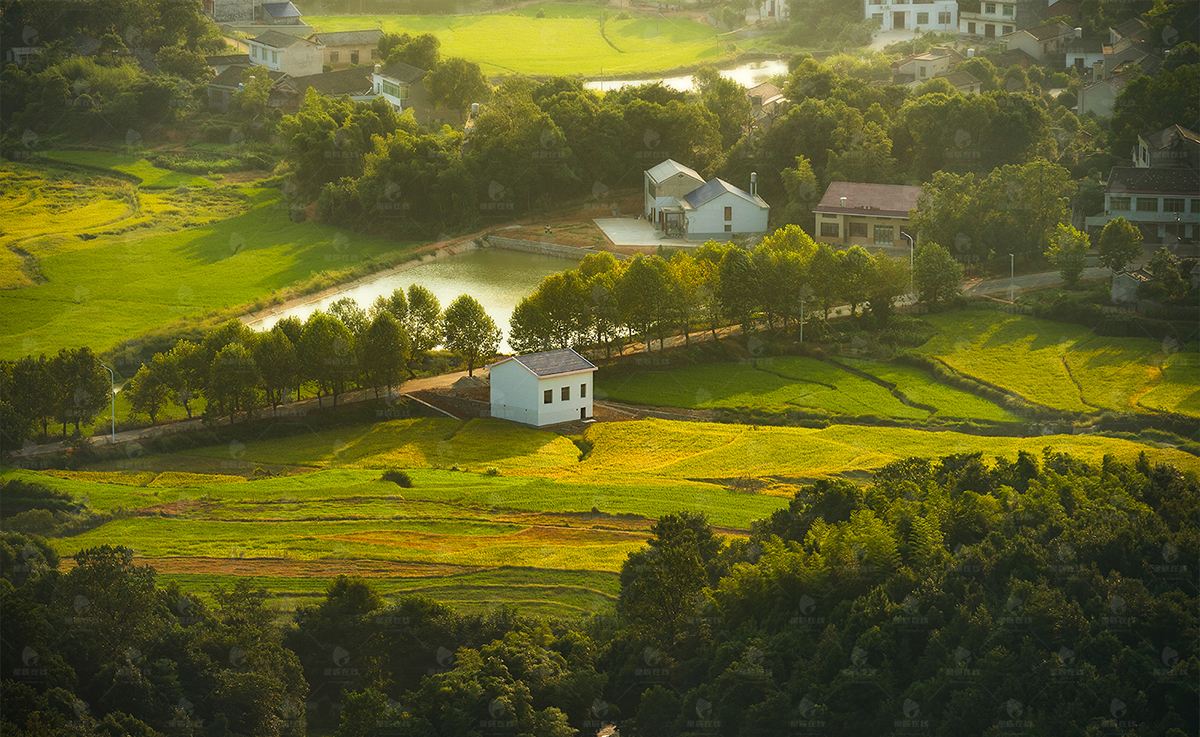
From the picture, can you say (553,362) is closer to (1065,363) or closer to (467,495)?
(467,495)

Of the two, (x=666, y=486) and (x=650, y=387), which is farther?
(x=650, y=387)

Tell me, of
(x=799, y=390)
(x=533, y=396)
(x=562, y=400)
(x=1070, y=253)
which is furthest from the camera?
(x=1070, y=253)

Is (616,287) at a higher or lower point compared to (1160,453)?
higher

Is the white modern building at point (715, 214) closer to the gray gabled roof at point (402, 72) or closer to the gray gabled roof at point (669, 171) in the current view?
the gray gabled roof at point (669, 171)

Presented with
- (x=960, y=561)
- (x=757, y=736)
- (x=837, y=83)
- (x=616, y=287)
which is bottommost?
(x=757, y=736)

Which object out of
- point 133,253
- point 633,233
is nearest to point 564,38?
point 633,233

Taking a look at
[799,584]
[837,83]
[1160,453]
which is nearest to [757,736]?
[799,584]

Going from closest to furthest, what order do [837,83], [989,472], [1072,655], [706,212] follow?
[1072,655], [989,472], [706,212], [837,83]

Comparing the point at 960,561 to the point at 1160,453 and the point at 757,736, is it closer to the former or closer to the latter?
the point at 757,736
